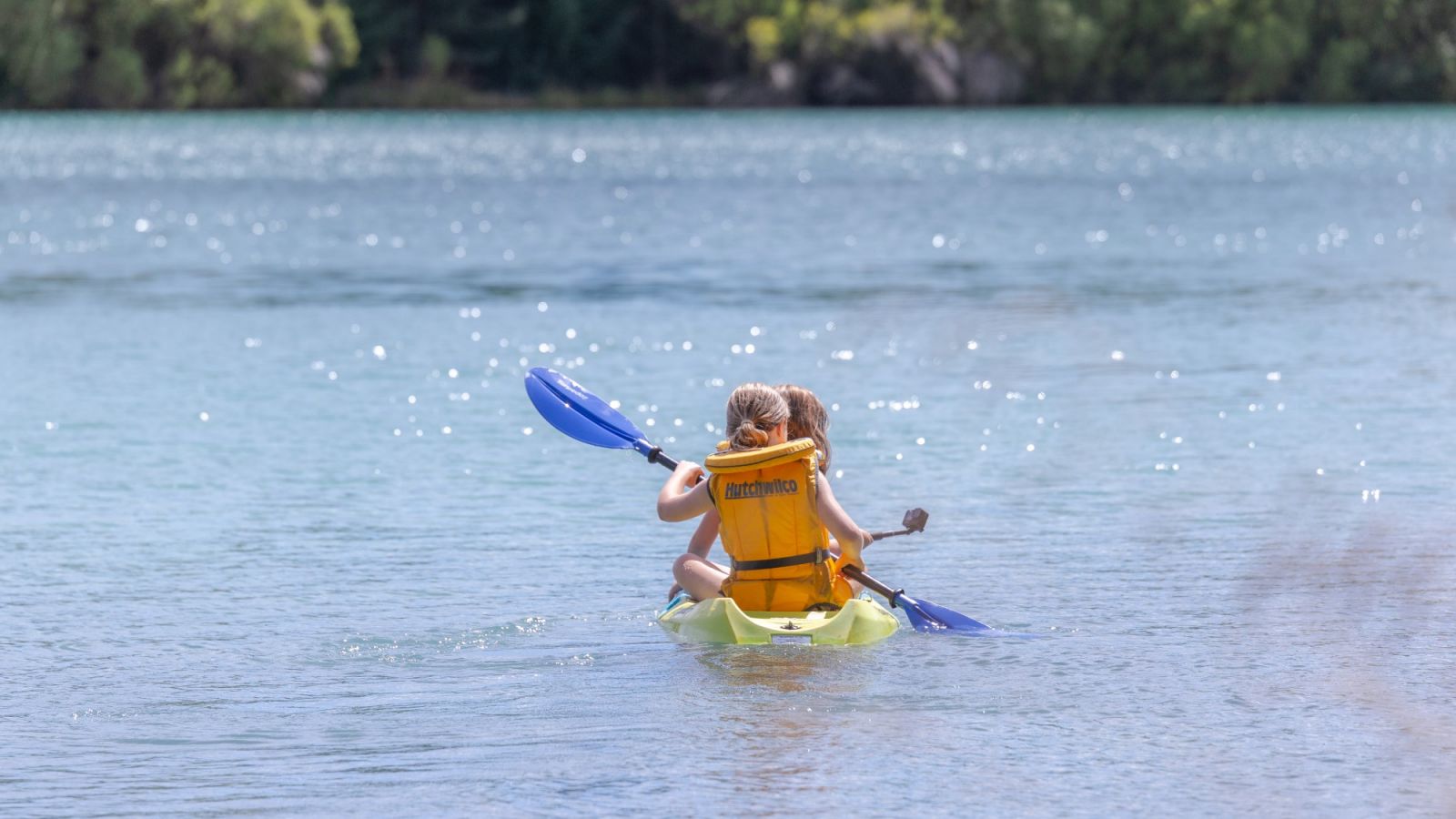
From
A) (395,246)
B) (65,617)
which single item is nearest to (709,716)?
(65,617)

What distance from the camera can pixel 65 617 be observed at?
30.5 ft

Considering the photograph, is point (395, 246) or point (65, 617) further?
point (395, 246)

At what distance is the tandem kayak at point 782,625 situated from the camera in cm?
854


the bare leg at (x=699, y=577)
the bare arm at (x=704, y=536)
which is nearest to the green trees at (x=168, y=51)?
the bare arm at (x=704, y=536)

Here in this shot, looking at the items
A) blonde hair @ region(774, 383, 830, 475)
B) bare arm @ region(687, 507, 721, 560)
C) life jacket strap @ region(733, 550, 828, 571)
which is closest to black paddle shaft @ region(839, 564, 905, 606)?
life jacket strap @ region(733, 550, 828, 571)

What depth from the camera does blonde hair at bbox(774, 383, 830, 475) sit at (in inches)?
340

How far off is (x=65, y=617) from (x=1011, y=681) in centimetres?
387

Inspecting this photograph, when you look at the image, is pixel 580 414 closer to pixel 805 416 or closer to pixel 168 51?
pixel 805 416

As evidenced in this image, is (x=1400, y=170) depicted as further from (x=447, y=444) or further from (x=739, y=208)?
(x=447, y=444)

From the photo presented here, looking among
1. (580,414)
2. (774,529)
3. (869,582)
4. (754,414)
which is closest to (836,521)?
(774,529)

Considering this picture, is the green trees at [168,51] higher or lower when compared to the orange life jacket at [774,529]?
lower

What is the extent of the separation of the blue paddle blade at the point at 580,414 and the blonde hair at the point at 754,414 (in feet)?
5.11

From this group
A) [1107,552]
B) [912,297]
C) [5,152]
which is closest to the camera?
[1107,552]

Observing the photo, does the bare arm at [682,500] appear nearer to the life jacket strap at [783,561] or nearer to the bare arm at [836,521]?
the life jacket strap at [783,561]
